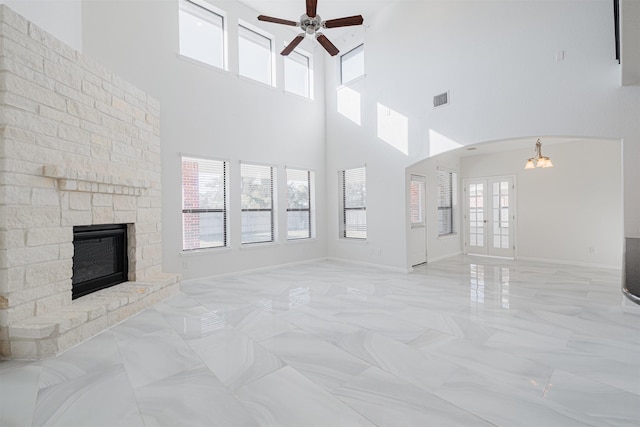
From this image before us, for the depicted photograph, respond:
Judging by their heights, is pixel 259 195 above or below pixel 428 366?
above

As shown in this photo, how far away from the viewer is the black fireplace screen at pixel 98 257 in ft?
11.3

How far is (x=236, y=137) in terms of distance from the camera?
598 centimetres

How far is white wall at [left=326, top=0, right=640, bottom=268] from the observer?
3.91 m

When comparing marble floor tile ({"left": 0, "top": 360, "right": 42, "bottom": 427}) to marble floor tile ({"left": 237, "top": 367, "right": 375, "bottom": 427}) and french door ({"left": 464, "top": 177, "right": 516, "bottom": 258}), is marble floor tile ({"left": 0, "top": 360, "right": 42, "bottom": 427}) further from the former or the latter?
french door ({"left": 464, "top": 177, "right": 516, "bottom": 258})

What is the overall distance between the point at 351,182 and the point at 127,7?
5.18 m

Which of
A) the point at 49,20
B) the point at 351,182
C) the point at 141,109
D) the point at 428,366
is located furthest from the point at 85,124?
the point at 351,182

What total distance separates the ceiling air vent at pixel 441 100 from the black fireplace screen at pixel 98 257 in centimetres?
550

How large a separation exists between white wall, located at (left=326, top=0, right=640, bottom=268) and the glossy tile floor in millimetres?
2054

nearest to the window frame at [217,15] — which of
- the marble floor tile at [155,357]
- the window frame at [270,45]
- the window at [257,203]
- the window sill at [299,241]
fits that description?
the window frame at [270,45]

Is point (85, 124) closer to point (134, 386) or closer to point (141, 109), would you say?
point (141, 109)

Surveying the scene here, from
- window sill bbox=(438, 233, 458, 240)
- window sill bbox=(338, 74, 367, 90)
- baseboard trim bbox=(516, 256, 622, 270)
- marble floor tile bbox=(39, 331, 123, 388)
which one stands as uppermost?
window sill bbox=(338, 74, 367, 90)

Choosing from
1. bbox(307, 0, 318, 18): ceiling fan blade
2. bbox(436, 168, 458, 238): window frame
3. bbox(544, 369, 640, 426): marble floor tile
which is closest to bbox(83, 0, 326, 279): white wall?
bbox(307, 0, 318, 18): ceiling fan blade

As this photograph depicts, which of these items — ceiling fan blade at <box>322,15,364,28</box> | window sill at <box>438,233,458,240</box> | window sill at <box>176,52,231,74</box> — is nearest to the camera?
ceiling fan blade at <box>322,15,364,28</box>

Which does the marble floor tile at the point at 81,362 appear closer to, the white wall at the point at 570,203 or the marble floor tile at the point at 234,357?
the marble floor tile at the point at 234,357
